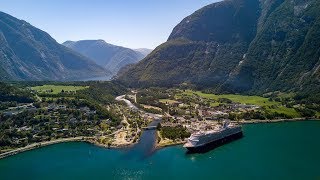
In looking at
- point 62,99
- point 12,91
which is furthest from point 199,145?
point 12,91

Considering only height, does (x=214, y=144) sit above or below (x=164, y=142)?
below

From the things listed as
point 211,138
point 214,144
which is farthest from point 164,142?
point 214,144

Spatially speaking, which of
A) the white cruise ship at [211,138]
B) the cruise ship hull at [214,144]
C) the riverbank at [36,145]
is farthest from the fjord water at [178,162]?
the white cruise ship at [211,138]

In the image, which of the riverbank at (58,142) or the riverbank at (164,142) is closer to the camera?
the riverbank at (164,142)

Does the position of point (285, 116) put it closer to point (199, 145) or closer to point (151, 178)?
point (199, 145)

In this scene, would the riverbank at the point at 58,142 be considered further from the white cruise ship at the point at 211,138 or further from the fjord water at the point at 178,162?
the white cruise ship at the point at 211,138

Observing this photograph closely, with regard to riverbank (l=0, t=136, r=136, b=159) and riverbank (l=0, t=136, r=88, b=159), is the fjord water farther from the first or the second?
riverbank (l=0, t=136, r=88, b=159)

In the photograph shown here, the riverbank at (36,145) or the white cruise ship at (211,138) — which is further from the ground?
the white cruise ship at (211,138)

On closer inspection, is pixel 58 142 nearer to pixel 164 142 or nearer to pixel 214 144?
pixel 164 142

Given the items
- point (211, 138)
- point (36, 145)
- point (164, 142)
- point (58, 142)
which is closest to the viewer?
point (211, 138)
